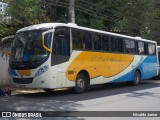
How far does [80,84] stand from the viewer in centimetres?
1647

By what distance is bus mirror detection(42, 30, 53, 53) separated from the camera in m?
14.5

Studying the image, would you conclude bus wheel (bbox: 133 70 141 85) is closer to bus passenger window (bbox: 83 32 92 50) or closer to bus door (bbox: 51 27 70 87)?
bus passenger window (bbox: 83 32 92 50)

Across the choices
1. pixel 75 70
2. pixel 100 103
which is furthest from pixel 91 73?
pixel 100 103

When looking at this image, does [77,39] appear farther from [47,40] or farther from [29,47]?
[29,47]

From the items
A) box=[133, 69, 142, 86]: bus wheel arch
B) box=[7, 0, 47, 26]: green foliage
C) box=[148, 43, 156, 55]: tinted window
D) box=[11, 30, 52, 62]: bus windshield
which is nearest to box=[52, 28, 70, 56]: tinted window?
box=[11, 30, 52, 62]: bus windshield

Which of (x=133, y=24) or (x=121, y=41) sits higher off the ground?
(x=133, y=24)

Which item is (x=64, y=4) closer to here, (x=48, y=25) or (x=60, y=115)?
(x=48, y=25)

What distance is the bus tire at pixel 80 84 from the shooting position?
16.2m

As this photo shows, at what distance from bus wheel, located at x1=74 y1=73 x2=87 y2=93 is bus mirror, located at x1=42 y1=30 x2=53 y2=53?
245cm

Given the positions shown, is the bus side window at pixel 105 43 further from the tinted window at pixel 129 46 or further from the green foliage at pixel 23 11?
the green foliage at pixel 23 11

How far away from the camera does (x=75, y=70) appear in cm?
1600

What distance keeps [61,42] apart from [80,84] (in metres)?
2.35

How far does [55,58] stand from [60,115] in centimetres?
477

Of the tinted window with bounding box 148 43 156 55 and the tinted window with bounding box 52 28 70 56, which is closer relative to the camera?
the tinted window with bounding box 52 28 70 56
